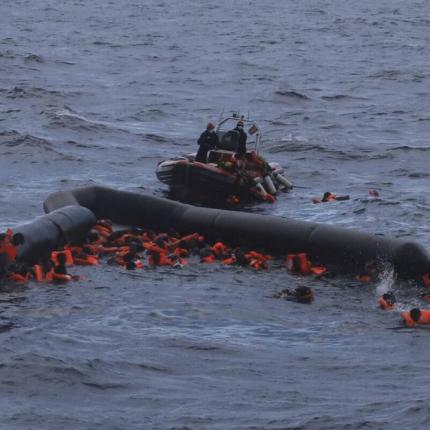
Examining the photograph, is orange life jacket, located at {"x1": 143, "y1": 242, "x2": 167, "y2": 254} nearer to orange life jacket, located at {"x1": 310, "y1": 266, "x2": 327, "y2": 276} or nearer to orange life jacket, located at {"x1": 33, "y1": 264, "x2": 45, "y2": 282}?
orange life jacket, located at {"x1": 33, "y1": 264, "x2": 45, "y2": 282}

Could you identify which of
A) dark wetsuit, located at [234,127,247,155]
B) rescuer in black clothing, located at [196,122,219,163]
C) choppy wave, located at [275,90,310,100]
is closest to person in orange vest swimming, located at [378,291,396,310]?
dark wetsuit, located at [234,127,247,155]

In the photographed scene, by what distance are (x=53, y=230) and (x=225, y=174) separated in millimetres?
6570

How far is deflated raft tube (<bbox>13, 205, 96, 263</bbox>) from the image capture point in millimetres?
21719

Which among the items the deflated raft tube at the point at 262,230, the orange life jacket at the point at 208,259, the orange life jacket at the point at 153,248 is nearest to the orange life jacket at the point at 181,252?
the orange life jacket at the point at 153,248

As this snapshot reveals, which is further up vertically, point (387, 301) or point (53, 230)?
point (53, 230)

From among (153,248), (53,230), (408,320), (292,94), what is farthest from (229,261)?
(292,94)

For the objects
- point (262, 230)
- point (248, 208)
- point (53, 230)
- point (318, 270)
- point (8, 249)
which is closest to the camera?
point (8, 249)

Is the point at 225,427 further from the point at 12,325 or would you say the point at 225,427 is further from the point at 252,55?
the point at 252,55

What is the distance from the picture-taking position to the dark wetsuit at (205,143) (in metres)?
28.7

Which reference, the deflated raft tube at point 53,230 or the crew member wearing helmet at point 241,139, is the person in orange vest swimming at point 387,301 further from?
the crew member wearing helmet at point 241,139

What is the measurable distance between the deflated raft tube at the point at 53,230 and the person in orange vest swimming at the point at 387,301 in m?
6.35

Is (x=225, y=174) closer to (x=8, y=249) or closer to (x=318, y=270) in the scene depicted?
(x=318, y=270)

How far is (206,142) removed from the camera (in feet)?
94.6

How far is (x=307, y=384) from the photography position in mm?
16141
